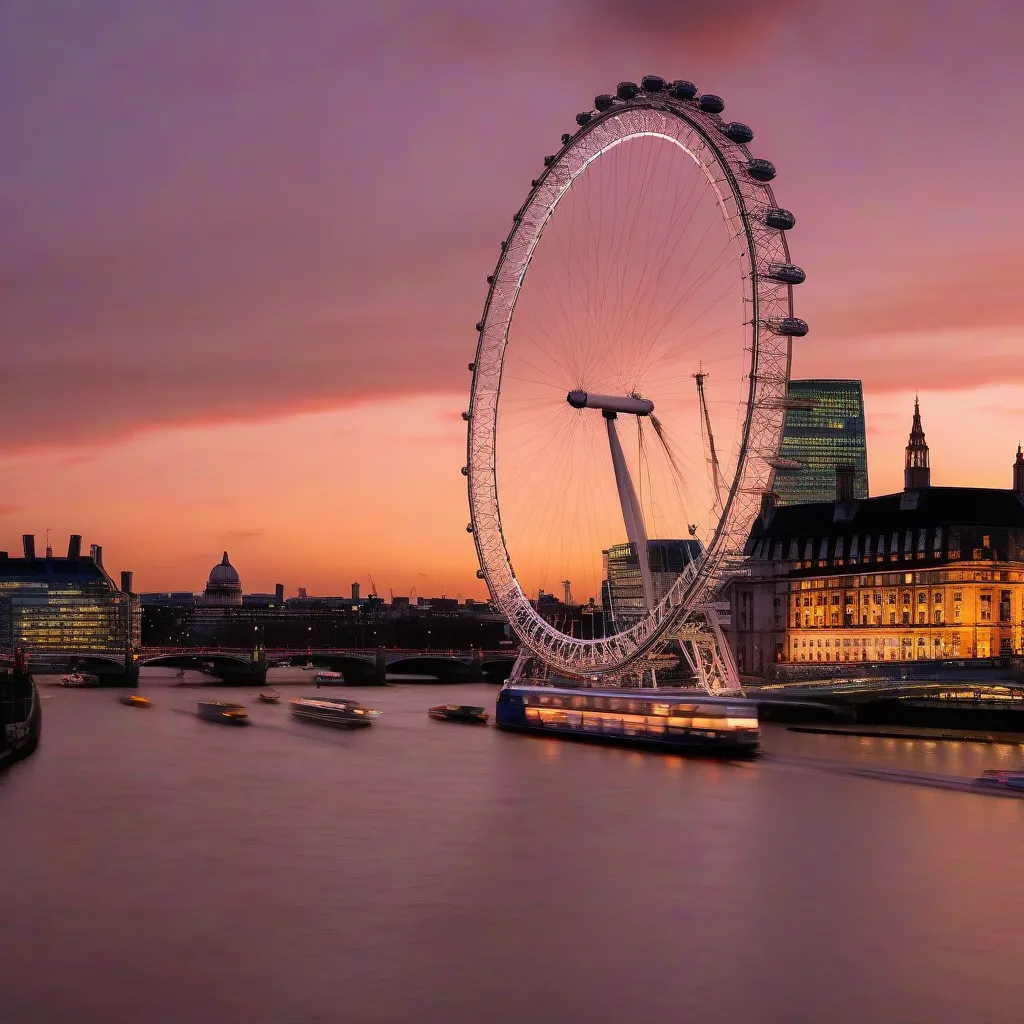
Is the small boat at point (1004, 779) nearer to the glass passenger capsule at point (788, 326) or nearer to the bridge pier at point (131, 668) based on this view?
the glass passenger capsule at point (788, 326)

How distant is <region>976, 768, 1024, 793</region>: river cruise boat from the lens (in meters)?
52.2

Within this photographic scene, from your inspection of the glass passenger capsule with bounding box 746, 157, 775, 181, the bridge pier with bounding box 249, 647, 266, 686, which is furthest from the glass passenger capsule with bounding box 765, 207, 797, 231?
the bridge pier with bounding box 249, 647, 266, 686

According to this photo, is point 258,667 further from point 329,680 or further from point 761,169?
point 761,169

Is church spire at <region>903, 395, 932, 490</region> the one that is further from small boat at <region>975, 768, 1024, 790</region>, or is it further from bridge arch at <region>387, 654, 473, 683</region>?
small boat at <region>975, 768, 1024, 790</region>

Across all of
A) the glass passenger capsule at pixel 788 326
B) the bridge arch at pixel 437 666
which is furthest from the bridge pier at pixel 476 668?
the glass passenger capsule at pixel 788 326

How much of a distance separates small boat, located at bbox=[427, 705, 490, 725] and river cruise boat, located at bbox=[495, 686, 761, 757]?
25.2 feet

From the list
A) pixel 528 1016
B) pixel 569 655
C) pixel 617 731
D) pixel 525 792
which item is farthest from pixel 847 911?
pixel 569 655

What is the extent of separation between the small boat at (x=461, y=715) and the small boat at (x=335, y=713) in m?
4.35

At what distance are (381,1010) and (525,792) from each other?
2776 cm

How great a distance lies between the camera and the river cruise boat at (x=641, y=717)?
64.3 m

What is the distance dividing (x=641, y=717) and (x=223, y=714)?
35.7 meters

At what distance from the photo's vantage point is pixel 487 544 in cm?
7969

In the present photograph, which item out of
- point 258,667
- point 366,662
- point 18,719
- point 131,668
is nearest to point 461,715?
point 18,719

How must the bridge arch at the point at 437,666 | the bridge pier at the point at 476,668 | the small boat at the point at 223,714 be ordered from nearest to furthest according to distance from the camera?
the small boat at the point at 223,714, the bridge arch at the point at 437,666, the bridge pier at the point at 476,668
